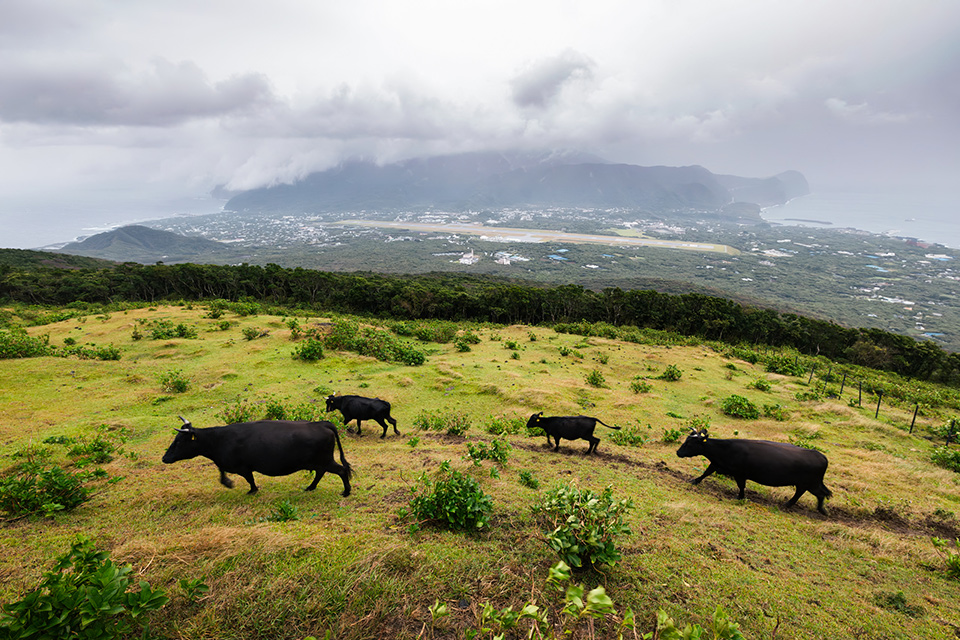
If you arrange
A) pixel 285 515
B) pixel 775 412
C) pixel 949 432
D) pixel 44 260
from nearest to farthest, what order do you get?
pixel 285 515, pixel 949 432, pixel 775 412, pixel 44 260

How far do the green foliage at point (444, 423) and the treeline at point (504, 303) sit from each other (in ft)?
119

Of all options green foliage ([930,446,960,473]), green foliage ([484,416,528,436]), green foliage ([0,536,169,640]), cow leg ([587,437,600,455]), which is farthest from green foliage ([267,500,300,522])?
green foliage ([930,446,960,473])

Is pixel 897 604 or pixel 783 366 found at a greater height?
pixel 897 604

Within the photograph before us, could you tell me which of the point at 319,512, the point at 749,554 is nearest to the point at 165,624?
the point at 319,512

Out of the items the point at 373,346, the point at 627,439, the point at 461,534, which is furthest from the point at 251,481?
the point at 373,346

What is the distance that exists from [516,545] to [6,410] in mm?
15372

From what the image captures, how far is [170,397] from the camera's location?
13.3m

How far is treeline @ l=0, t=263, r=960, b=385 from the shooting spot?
4169 cm

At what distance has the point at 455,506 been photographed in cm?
548

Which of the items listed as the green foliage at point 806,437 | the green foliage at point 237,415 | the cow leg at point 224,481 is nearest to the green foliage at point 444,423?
the green foliage at point 237,415

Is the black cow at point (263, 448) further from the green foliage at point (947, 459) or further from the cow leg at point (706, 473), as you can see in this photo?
the green foliage at point (947, 459)

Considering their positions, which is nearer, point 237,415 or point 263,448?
point 263,448

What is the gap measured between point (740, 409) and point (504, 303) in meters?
36.7

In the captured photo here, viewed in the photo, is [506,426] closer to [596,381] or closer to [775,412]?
[596,381]
